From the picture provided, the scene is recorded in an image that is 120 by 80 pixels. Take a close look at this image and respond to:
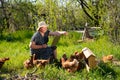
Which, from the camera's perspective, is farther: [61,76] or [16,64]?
[16,64]

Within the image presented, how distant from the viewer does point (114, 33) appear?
11.1m

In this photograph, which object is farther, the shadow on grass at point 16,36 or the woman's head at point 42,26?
the shadow on grass at point 16,36

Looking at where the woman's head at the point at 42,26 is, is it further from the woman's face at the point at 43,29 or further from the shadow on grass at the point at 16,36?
the shadow on grass at the point at 16,36

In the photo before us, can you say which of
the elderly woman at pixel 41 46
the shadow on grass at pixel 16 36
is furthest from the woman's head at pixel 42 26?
the shadow on grass at pixel 16 36

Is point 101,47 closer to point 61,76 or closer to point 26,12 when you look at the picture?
point 61,76

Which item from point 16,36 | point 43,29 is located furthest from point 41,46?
point 16,36

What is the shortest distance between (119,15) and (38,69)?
421 cm

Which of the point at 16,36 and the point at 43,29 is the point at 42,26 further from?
the point at 16,36

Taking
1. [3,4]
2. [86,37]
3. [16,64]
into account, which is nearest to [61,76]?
[16,64]

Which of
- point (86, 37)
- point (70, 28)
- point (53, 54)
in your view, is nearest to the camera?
point (53, 54)

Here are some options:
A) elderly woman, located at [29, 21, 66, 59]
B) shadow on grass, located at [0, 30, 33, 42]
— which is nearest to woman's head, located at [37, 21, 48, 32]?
elderly woman, located at [29, 21, 66, 59]

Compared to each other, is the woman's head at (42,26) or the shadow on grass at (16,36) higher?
the woman's head at (42,26)

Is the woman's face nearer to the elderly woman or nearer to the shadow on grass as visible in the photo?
the elderly woman

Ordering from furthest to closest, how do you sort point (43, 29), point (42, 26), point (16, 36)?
point (16, 36) → point (43, 29) → point (42, 26)
